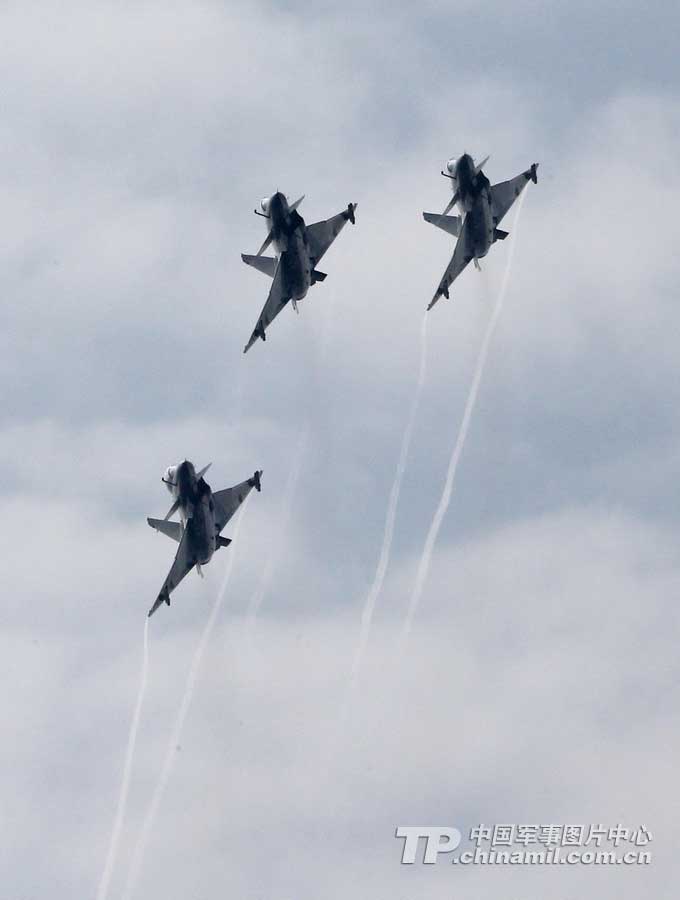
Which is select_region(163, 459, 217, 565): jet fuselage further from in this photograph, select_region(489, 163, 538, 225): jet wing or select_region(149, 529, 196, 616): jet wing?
select_region(489, 163, 538, 225): jet wing

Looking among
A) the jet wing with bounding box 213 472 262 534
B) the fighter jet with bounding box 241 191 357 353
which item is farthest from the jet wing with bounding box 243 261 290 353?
the jet wing with bounding box 213 472 262 534

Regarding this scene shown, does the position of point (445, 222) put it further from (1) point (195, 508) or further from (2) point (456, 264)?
(1) point (195, 508)

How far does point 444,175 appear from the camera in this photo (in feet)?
535

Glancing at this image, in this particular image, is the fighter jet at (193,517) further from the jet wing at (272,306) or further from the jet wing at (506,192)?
the jet wing at (506,192)

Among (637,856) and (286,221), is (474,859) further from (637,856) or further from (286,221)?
(286,221)

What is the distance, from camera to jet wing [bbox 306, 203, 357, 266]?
166 meters

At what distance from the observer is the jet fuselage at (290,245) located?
16325 cm

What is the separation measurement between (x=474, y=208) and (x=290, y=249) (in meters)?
15.0

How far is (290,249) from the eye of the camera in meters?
165

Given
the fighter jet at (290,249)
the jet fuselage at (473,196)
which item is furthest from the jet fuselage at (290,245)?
the jet fuselage at (473,196)

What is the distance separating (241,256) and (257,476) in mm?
18347

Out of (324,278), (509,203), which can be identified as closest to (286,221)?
(324,278)

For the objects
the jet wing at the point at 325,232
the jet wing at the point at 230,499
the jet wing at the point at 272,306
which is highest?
the jet wing at the point at 325,232

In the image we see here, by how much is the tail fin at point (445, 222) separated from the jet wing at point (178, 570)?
32210 mm
